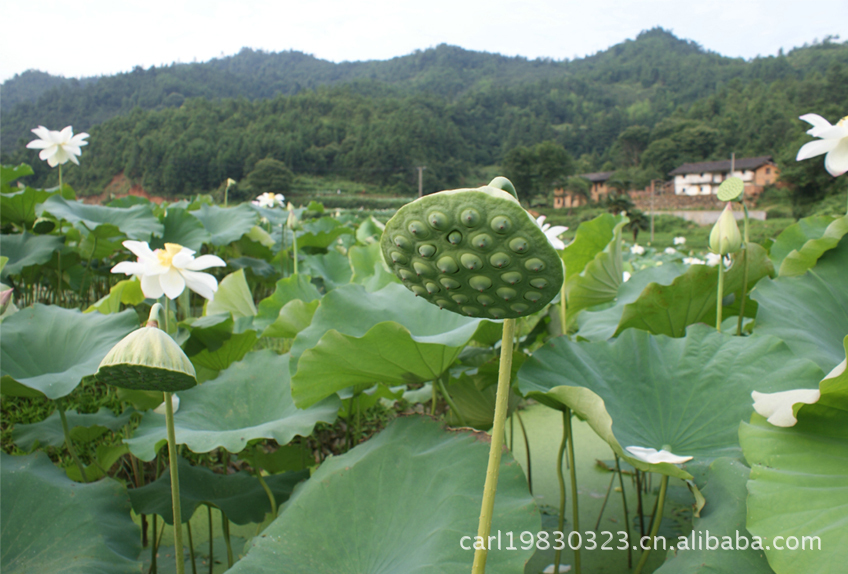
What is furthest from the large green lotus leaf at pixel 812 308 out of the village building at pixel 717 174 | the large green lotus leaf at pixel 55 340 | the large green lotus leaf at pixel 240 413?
the village building at pixel 717 174

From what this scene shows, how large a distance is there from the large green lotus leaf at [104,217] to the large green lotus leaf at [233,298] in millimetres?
734

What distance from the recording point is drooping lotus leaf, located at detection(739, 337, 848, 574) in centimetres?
52

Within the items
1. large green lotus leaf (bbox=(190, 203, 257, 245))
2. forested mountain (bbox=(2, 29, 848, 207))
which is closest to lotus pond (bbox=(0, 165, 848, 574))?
large green lotus leaf (bbox=(190, 203, 257, 245))

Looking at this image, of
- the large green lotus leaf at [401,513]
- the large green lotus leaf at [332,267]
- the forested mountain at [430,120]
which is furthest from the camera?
the forested mountain at [430,120]

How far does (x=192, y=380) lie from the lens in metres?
0.66

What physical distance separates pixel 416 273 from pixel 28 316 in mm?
1171

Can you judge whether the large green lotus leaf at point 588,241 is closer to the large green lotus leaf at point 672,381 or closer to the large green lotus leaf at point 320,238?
the large green lotus leaf at point 672,381

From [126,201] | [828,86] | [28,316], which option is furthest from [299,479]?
[828,86]

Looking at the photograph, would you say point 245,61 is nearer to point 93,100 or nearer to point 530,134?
point 93,100

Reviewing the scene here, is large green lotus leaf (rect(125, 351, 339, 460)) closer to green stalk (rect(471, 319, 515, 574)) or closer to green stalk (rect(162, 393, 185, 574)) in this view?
green stalk (rect(162, 393, 185, 574))

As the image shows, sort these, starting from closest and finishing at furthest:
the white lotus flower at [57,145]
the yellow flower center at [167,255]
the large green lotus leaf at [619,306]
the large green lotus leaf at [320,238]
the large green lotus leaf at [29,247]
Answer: the yellow flower center at [167,255]
the large green lotus leaf at [619,306]
the large green lotus leaf at [29,247]
the white lotus flower at [57,145]
the large green lotus leaf at [320,238]

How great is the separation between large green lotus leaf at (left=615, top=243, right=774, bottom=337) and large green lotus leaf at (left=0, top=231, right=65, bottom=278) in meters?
2.33

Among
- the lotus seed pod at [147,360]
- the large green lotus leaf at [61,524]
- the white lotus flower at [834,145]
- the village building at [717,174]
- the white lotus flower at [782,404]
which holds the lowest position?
the large green lotus leaf at [61,524]

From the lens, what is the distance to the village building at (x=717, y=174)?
33031 millimetres
